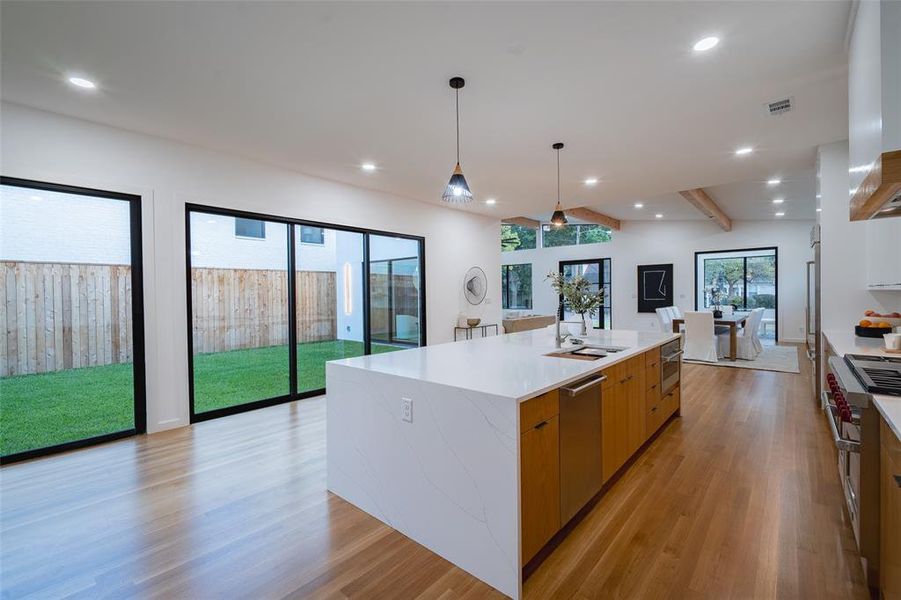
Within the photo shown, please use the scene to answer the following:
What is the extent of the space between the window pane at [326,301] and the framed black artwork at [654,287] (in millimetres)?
7777

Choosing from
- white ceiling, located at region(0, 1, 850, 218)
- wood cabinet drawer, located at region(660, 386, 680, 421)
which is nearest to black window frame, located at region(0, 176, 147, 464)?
white ceiling, located at region(0, 1, 850, 218)

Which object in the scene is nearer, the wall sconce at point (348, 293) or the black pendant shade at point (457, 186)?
the black pendant shade at point (457, 186)

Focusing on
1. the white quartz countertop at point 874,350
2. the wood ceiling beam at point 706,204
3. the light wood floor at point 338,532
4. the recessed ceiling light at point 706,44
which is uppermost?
the wood ceiling beam at point 706,204

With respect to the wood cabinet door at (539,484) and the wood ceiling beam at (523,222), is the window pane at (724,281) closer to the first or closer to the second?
the wood ceiling beam at (523,222)

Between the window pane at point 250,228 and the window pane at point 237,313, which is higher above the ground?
the window pane at point 250,228

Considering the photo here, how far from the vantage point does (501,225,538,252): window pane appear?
12.1m

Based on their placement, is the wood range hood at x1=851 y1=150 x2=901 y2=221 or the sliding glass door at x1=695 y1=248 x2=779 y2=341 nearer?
the wood range hood at x1=851 y1=150 x2=901 y2=221

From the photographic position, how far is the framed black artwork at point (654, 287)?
10.0m

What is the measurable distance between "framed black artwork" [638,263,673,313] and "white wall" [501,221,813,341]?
13 cm

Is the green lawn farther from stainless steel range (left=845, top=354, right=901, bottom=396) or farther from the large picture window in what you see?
the large picture window

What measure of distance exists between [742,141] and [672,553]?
12.3 ft

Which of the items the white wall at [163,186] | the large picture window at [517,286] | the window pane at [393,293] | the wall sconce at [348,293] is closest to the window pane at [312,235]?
the white wall at [163,186]

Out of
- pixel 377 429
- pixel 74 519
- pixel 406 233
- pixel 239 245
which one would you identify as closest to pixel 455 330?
pixel 406 233

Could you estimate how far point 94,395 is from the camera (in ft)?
11.7
